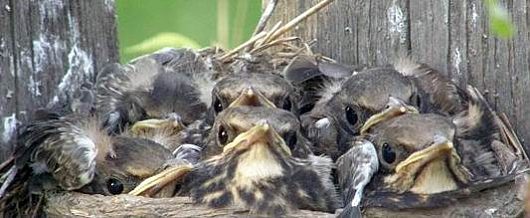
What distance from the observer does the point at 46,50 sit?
3.40 metres

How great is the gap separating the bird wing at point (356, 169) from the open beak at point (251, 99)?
32 centimetres

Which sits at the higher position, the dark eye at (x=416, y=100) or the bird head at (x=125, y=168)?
the dark eye at (x=416, y=100)

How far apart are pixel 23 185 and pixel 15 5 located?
0.47m

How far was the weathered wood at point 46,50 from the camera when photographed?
130 inches

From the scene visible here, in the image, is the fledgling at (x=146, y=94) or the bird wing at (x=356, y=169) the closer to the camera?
the bird wing at (x=356, y=169)

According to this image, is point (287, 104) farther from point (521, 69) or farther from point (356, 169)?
point (521, 69)

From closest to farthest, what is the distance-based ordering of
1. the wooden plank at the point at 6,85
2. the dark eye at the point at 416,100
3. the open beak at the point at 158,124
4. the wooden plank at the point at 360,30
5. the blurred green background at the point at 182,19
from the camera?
the wooden plank at the point at 6,85, the dark eye at the point at 416,100, the open beak at the point at 158,124, the wooden plank at the point at 360,30, the blurred green background at the point at 182,19

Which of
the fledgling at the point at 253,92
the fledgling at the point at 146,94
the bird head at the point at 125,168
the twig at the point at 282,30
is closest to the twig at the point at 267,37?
the twig at the point at 282,30

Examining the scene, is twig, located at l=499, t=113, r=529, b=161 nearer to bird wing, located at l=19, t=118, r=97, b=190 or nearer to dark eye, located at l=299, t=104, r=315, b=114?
dark eye, located at l=299, t=104, r=315, b=114

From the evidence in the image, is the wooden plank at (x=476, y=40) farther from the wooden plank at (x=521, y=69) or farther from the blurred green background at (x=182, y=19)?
the blurred green background at (x=182, y=19)

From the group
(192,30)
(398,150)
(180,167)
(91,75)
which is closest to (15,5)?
(91,75)

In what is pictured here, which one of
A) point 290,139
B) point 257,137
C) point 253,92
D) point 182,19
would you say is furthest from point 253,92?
point 182,19

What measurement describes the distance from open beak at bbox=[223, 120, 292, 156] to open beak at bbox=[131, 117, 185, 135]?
48 centimetres

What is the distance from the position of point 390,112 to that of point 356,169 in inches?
13.1
